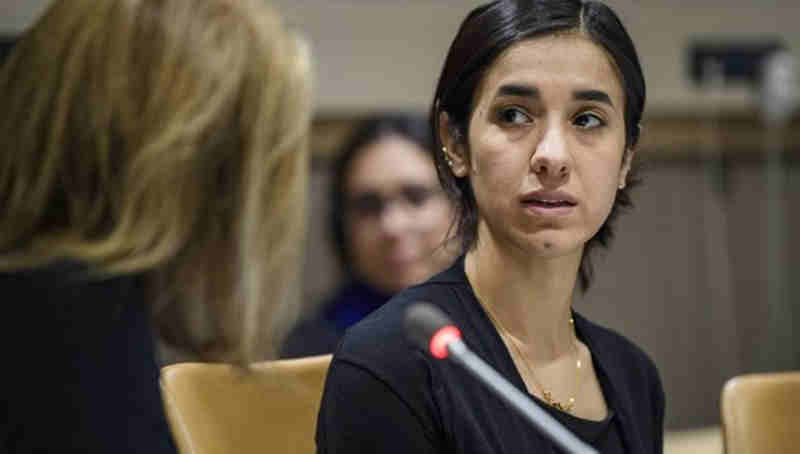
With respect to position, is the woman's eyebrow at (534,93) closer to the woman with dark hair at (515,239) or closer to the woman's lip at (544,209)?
the woman with dark hair at (515,239)

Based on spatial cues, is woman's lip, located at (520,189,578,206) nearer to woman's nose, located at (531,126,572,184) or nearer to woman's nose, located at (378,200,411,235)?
woman's nose, located at (531,126,572,184)

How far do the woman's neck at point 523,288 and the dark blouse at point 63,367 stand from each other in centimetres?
62

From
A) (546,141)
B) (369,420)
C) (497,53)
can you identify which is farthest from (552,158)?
(369,420)

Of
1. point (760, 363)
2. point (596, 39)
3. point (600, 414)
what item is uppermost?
point (596, 39)

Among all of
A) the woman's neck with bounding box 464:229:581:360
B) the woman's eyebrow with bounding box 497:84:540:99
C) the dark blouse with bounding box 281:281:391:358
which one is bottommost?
the dark blouse with bounding box 281:281:391:358

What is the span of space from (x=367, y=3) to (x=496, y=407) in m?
2.46

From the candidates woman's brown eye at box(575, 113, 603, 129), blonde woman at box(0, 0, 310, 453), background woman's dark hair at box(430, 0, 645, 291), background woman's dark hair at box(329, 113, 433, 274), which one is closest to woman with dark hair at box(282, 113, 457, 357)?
background woman's dark hair at box(329, 113, 433, 274)

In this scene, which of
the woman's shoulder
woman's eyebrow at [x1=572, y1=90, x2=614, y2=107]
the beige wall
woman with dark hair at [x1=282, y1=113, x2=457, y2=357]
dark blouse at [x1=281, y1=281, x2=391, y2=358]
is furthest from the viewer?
the beige wall

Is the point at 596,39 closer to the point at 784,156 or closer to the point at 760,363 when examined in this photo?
the point at 760,363

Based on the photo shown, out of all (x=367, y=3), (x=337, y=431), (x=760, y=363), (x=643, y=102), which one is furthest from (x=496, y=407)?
(x=367, y=3)

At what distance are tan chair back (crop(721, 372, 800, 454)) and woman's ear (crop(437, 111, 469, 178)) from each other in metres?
0.56

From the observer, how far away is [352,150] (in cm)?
257

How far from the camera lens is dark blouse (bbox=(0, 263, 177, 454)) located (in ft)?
3.09

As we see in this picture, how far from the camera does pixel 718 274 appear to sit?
3.56m
